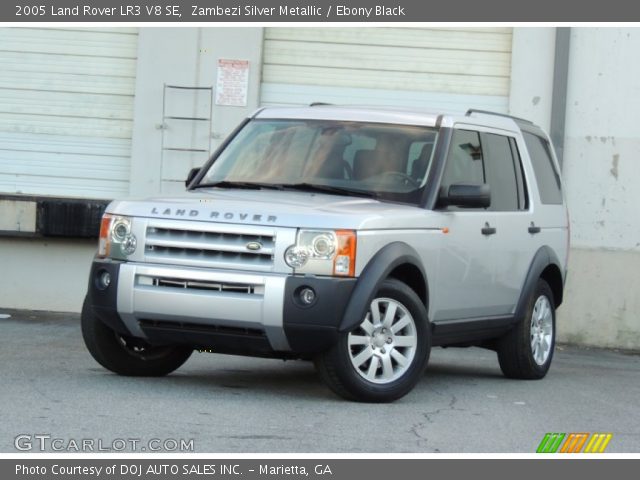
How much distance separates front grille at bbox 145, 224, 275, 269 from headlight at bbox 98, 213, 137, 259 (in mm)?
132

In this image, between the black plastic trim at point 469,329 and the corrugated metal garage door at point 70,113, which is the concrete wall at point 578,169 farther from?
the black plastic trim at point 469,329

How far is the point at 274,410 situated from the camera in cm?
798

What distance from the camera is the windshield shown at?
9195mm

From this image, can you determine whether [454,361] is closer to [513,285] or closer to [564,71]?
[513,285]

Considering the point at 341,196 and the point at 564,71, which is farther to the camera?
the point at 564,71

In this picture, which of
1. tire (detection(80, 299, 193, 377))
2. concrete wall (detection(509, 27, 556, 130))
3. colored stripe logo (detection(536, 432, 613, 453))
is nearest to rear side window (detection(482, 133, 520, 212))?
tire (detection(80, 299, 193, 377))

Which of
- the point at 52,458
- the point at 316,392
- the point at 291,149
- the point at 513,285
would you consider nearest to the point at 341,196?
the point at 291,149

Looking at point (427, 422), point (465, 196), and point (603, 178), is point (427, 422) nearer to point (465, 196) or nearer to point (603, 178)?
point (465, 196)

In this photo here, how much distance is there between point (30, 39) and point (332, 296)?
852 centimetres

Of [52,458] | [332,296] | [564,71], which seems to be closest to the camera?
[52,458]

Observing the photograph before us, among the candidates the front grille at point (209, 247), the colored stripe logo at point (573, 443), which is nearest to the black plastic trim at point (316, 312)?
the front grille at point (209, 247)

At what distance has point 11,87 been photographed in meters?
15.6

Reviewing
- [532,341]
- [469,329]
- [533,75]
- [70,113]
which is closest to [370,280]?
[469,329]

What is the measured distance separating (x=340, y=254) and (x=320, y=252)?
114mm
